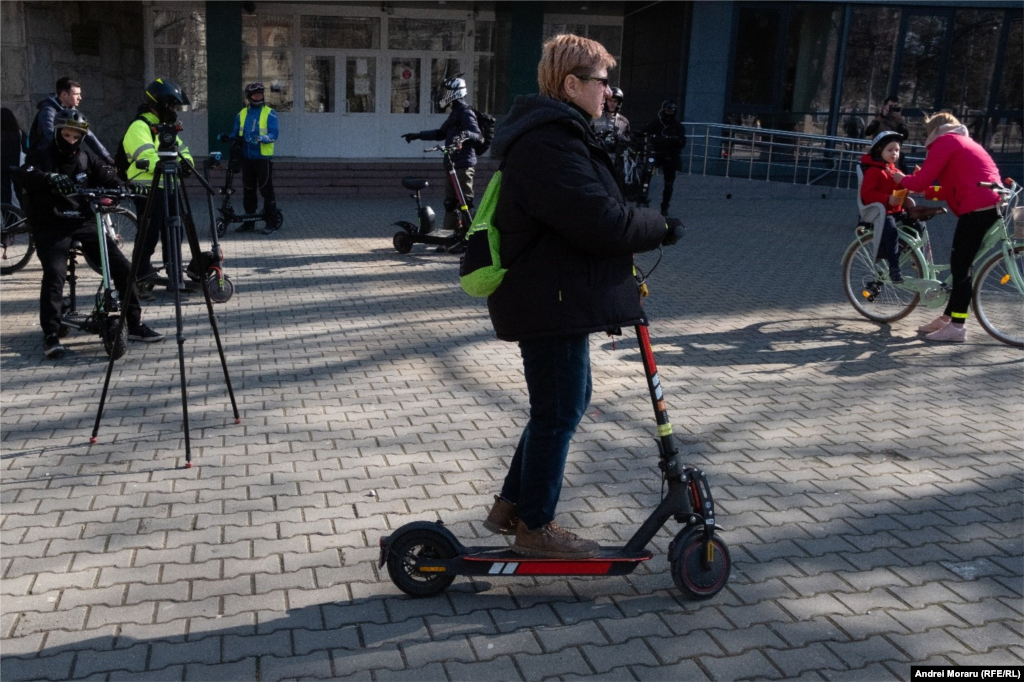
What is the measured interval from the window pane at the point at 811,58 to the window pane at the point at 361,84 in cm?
906

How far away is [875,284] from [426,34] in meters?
16.5

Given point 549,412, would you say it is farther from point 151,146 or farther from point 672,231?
point 151,146

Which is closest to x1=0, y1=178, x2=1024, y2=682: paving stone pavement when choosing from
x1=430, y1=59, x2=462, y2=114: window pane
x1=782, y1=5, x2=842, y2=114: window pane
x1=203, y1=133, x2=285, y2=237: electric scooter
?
x1=203, y1=133, x2=285, y2=237: electric scooter

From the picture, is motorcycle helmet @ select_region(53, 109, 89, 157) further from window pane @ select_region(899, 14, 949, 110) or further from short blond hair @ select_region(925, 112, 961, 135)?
window pane @ select_region(899, 14, 949, 110)

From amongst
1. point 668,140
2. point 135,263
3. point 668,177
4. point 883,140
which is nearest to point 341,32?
point 668,140

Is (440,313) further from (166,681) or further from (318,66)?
(318,66)

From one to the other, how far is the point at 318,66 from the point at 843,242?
1322cm

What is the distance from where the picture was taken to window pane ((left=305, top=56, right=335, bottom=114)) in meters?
22.6

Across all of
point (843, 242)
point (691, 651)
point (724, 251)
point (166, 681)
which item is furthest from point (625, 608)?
point (843, 242)

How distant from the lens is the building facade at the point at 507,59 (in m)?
20.5

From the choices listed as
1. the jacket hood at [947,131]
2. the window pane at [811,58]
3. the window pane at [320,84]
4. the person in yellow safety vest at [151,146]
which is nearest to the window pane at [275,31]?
the window pane at [320,84]

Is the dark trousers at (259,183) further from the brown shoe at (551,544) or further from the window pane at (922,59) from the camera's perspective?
the window pane at (922,59)

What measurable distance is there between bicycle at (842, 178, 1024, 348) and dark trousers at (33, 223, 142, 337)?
592cm

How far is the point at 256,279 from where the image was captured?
10.3 metres
